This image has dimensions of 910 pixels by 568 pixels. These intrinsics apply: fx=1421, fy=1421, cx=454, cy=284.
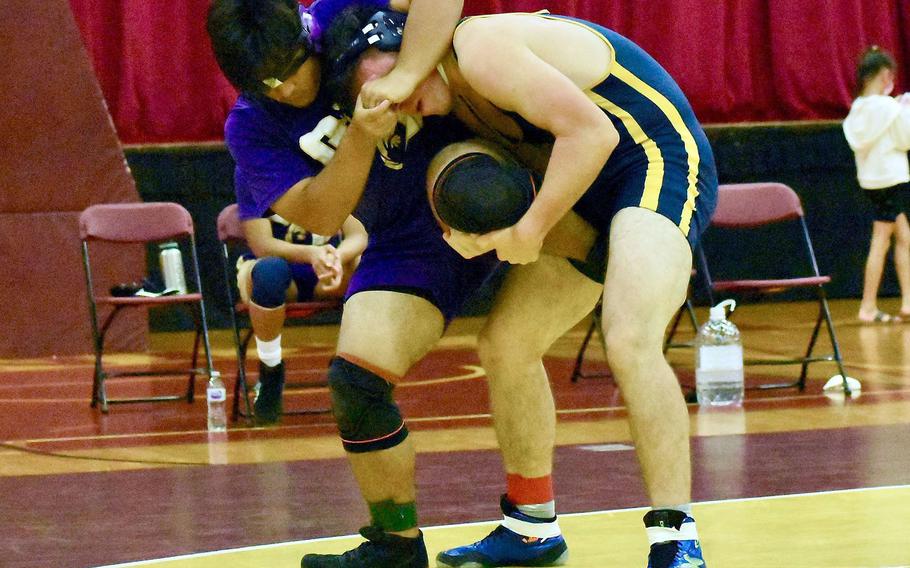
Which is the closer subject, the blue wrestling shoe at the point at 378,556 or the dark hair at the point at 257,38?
the dark hair at the point at 257,38

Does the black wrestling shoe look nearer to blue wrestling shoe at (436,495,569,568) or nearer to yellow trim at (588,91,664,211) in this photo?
blue wrestling shoe at (436,495,569,568)

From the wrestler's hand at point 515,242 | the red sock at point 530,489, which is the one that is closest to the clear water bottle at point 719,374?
→ the red sock at point 530,489

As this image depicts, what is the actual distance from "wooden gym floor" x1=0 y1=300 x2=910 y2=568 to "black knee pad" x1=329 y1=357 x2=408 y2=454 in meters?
0.40

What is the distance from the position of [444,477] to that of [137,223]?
2.87m

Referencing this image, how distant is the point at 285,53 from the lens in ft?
9.15

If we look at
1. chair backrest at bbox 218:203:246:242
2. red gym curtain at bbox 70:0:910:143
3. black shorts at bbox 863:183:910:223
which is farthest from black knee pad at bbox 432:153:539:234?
red gym curtain at bbox 70:0:910:143

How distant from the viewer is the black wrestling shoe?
18.2 feet

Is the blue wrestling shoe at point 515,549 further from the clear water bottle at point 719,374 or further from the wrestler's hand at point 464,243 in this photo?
the clear water bottle at point 719,374

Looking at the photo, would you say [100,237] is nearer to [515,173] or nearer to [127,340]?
[127,340]

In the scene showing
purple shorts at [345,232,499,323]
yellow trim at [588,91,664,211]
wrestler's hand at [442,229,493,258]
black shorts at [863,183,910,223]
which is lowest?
black shorts at [863,183,910,223]

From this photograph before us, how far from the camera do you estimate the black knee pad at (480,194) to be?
2.74 meters

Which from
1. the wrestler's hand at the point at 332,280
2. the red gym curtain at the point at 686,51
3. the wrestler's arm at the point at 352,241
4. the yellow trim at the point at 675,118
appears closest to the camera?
the yellow trim at the point at 675,118

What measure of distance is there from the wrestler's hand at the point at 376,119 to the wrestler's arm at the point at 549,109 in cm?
18

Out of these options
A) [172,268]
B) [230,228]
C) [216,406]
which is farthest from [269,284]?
[172,268]
